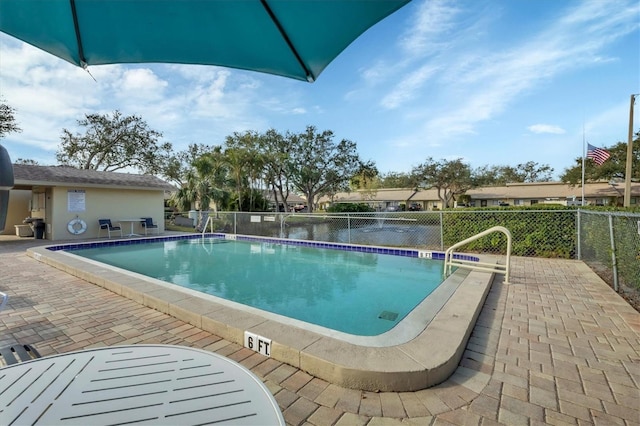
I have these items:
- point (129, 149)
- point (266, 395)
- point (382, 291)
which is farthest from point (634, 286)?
point (129, 149)

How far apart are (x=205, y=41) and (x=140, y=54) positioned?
0.51m

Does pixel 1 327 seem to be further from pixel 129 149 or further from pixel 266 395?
pixel 129 149

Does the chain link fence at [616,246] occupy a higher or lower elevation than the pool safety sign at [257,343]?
higher

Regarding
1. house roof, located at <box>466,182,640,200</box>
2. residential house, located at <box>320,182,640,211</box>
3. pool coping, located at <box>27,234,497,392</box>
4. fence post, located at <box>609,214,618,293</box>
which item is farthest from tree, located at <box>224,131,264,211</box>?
house roof, located at <box>466,182,640,200</box>

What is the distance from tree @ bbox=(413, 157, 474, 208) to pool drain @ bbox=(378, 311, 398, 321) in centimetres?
2849

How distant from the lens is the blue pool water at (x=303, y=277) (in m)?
4.25

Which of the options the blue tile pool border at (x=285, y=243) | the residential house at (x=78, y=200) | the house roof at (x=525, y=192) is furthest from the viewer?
the house roof at (x=525, y=192)

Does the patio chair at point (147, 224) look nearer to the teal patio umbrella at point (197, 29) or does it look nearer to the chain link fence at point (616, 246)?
the teal patio umbrella at point (197, 29)

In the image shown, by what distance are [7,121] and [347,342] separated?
23.8 metres

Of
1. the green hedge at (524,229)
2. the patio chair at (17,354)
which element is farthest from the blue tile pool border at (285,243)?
the patio chair at (17,354)

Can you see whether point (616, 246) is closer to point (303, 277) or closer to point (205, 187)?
point (303, 277)

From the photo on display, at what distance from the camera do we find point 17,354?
2.11m

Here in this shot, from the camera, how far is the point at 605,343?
2.56 m

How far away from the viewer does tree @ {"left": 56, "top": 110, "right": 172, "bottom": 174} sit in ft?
74.6
